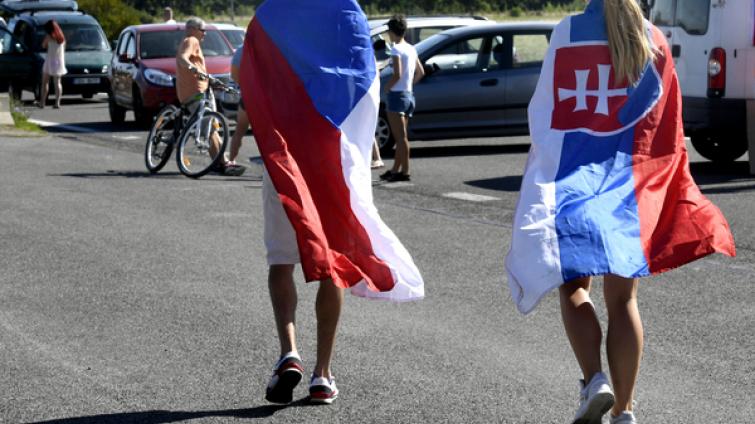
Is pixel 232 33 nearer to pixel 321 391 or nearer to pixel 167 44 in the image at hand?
pixel 167 44

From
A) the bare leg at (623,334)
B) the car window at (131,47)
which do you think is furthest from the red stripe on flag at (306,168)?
the car window at (131,47)

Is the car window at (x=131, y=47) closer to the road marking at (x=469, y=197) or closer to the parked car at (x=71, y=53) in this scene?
the parked car at (x=71, y=53)

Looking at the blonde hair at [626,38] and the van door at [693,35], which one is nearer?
the blonde hair at [626,38]

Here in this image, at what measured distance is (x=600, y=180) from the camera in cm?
483

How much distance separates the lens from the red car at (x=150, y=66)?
2330 centimetres

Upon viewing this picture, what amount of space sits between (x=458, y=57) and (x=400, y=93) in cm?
412

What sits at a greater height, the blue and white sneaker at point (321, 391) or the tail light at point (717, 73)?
the blue and white sneaker at point (321, 391)

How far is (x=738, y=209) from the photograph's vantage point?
39.4 feet

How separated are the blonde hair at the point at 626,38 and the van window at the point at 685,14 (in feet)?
34.5

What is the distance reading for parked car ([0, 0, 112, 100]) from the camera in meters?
30.7

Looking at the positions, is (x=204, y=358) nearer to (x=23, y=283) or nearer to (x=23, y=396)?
(x=23, y=396)

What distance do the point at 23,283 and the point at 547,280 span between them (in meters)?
4.97

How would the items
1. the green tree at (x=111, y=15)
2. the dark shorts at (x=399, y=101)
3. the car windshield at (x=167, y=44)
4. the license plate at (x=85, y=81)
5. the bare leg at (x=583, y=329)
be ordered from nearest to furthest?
1. the bare leg at (x=583, y=329)
2. the dark shorts at (x=399, y=101)
3. the car windshield at (x=167, y=44)
4. the license plate at (x=85, y=81)
5. the green tree at (x=111, y=15)

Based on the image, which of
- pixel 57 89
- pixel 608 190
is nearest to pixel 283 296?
pixel 608 190
